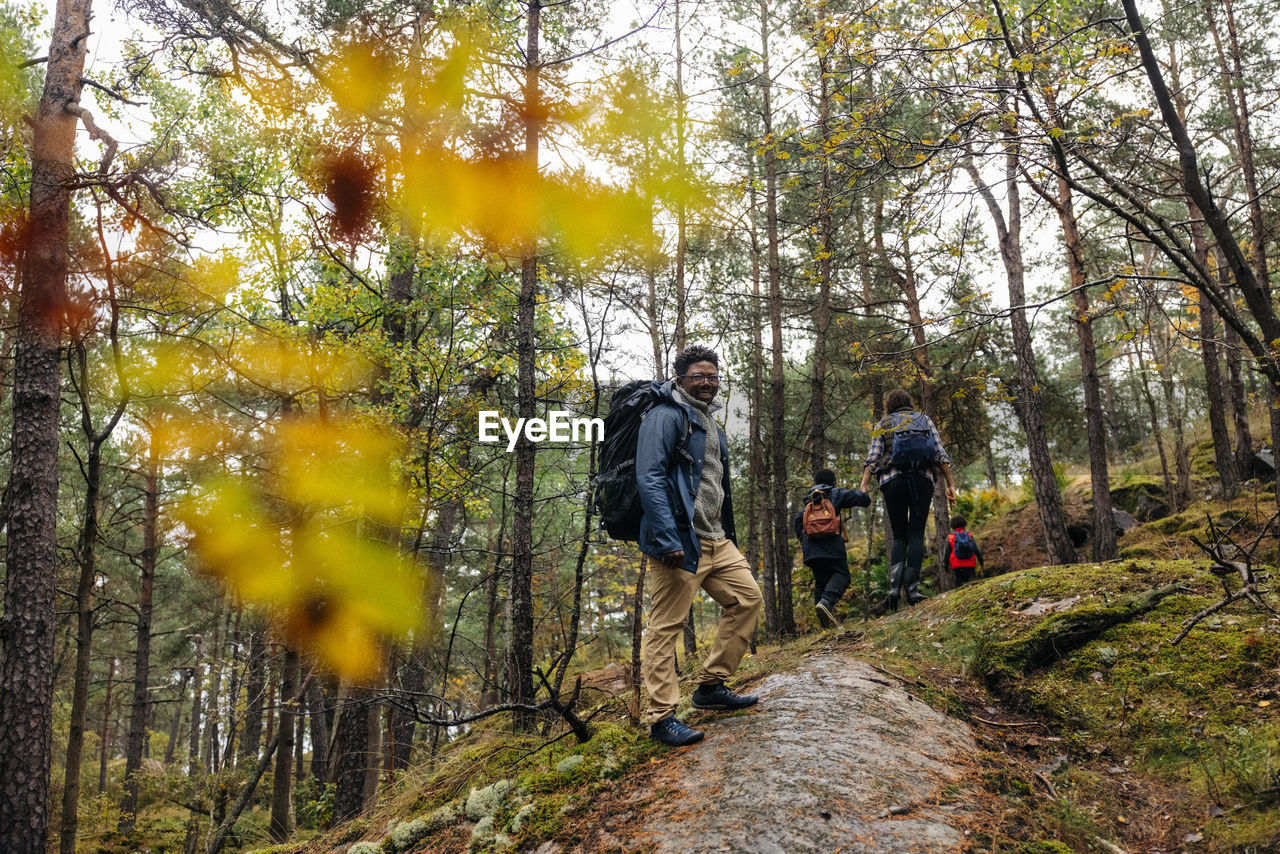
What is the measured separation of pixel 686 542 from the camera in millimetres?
3740

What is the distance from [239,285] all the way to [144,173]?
3836 mm

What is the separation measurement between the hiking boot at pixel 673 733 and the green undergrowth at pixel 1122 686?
150 centimetres

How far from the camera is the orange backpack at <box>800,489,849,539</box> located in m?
7.07

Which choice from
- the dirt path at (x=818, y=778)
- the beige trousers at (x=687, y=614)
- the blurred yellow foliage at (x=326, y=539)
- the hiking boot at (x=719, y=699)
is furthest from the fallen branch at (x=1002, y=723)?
the blurred yellow foliage at (x=326, y=539)

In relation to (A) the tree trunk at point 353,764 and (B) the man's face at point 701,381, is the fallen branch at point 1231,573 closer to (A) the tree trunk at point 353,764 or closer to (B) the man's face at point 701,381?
(B) the man's face at point 701,381

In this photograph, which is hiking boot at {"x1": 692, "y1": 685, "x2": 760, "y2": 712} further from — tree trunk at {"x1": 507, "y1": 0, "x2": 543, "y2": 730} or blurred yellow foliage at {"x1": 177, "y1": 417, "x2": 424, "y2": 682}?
blurred yellow foliage at {"x1": 177, "y1": 417, "x2": 424, "y2": 682}

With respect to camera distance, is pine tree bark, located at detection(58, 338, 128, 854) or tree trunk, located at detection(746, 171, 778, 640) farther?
tree trunk, located at detection(746, 171, 778, 640)

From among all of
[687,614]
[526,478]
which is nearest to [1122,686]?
[687,614]

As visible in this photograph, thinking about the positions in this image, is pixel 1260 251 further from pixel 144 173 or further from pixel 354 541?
pixel 144 173

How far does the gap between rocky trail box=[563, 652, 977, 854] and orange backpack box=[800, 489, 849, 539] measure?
2956mm

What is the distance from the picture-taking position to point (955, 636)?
5.43m

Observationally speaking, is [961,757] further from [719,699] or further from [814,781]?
[719,699]

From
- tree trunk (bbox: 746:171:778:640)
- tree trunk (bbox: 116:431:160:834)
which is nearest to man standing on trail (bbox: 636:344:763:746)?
tree trunk (bbox: 746:171:778:640)

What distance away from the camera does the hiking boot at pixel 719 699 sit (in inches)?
161
